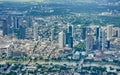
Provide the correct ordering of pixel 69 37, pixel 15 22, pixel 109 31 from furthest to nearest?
pixel 15 22, pixel 109 31, pixel 69 37

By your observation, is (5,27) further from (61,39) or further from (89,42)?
(89,42)

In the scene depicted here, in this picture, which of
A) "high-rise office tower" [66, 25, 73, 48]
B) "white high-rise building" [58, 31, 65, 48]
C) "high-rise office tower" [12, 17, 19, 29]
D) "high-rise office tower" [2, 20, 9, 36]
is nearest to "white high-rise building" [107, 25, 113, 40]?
"high-rise office tower" [66, 25, 73, 48]

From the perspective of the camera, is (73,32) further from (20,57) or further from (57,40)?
(20,57)

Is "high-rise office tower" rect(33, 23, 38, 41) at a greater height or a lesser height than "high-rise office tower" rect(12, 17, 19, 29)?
lesser

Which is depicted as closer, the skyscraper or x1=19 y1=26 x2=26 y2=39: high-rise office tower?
x1=19 y1=26 x2=26 y2=39: high-rise office tower

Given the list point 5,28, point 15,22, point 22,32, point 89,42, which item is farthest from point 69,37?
point 15,22

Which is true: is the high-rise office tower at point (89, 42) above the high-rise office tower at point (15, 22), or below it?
below

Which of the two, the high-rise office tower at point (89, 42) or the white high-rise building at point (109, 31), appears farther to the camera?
the white high-rise building at point (109, 31)

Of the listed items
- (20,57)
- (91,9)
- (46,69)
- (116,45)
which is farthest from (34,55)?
(91,9)

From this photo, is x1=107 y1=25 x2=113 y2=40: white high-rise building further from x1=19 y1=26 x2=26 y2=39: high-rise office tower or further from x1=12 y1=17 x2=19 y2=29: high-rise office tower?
x1=12 y1=17 x2=19 y2=29: high-rise office tower

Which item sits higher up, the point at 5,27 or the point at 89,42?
the point at 5,27

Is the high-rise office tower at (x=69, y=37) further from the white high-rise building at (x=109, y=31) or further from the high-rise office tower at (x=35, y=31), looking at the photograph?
the white high-rise building at (x=109, y=31)

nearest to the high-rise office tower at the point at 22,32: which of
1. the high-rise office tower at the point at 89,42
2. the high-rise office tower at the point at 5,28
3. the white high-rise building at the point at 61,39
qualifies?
the high-rise office tower at the point at 5,28
